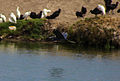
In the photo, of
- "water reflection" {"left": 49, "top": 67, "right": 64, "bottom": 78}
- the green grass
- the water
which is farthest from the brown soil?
"water reflection" {"left": 49, "top": 67, "right": 64, "bottom": 78}

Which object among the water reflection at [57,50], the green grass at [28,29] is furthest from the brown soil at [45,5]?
the water reflection at [57,50]

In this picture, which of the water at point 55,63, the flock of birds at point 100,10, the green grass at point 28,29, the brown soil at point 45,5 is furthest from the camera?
the brown soil at point 45,5

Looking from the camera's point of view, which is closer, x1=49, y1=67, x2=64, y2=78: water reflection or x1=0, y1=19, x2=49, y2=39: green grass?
x1=49, y1=67, x2=64, y2=78: water reflection

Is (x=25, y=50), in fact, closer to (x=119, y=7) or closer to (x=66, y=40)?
(x=66, y=40)

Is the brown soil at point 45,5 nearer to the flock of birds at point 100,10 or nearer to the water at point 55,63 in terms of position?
the flock of birds at point 100,10

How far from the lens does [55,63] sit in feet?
65.0

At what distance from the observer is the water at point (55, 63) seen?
56.8 ft

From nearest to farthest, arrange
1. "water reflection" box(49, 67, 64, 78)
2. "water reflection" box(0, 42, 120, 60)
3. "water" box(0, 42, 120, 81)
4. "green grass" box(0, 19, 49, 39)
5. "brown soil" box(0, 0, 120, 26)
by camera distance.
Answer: "water" box(0, 42, 120, 81), "water reflection" box(49, 67, 64, 78), "water reflection" box(0, 42, 120, 60), "green grass" box(0, 19, 49, 39), "brown soil" box(0, 0, 120, 26)

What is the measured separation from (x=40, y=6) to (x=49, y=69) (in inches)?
673

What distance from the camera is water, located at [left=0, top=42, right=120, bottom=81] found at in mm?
17298

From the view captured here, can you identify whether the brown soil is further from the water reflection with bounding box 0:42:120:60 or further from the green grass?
the water reflection with bounding box 0:42:120:60

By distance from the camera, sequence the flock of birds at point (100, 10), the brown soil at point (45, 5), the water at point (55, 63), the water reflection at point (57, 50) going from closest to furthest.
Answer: the water at point (55, 63) → the water reflection at point (57, 50) → the flock of birds at point (100, 10) → the brown soil at point (45, 5)

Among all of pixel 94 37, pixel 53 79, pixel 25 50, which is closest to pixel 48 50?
pixel 25 50

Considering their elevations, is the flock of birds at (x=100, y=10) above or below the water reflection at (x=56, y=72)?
above
